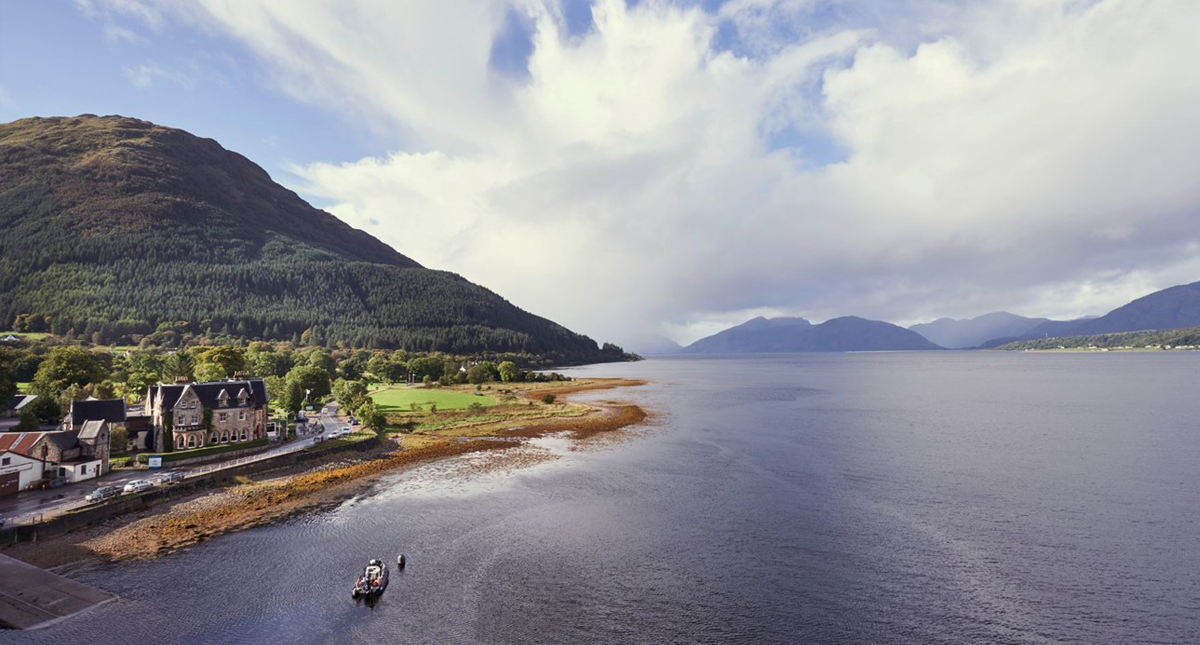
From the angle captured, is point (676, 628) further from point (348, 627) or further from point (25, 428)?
point (25, 428)

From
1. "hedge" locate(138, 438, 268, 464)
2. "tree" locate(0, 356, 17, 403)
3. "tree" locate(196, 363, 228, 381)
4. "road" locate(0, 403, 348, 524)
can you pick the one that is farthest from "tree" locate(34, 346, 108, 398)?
"road" locate(0, 403, 348, 524)

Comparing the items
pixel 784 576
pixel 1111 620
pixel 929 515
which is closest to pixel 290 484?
pixel 784 576

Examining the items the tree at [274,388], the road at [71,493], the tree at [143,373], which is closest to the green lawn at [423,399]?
the tree at [274,388]

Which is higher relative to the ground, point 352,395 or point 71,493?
point 352,395

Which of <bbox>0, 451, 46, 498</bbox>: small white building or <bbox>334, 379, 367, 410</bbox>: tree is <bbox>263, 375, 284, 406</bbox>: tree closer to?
<bbox>334, 379, 367, 410</bbox>: tree

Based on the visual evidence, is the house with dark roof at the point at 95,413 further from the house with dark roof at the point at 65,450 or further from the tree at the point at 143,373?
the tree at the point at 143,373

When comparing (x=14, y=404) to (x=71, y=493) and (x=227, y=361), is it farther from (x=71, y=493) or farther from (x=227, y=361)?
(x=71, y=493)

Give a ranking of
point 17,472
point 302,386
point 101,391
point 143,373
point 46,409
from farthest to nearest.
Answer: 1. point 143,373
2. point 302,386
3. point 101,391
4. point 46,409
5. point 17,472

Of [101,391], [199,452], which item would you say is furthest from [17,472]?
[101,391]
